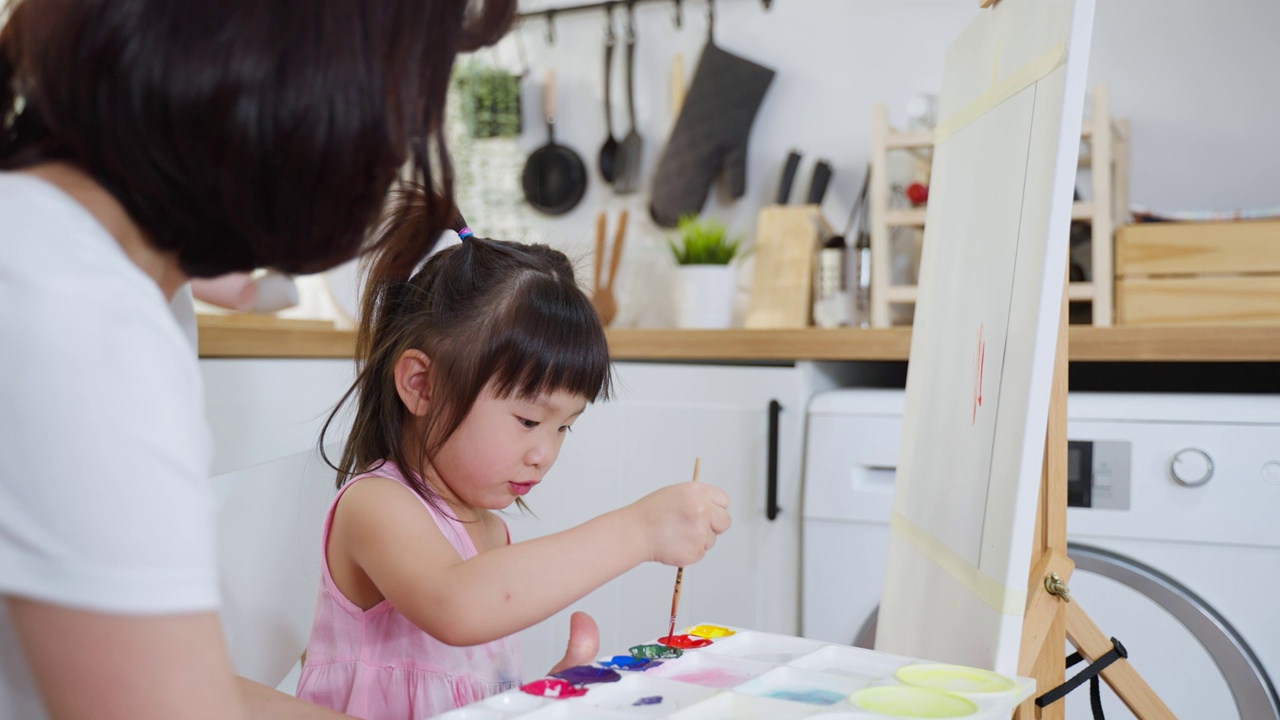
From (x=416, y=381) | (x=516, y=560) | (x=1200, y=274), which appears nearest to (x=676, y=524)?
(x=516, y=560)

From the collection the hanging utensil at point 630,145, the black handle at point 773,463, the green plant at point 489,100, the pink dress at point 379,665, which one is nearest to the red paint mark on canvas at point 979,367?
the pink dress at point 379,665

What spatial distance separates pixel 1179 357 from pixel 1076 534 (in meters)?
0.28

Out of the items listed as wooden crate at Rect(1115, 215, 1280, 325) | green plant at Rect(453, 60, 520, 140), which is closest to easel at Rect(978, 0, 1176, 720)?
wooden crate at Rect(1115, 215, 1280, 325)

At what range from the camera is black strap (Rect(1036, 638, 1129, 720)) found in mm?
824

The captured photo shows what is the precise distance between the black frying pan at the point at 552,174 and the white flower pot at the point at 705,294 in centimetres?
47

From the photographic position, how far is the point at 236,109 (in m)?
0.42

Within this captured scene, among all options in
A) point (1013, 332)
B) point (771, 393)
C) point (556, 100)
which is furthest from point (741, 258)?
point (1013, 332)

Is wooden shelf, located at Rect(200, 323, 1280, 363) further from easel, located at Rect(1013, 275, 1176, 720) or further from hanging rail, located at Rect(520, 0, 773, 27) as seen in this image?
hanging rail, located at Rect(520, 0, 773, 27)

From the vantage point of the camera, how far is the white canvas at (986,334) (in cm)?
75

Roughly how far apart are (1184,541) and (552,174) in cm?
150

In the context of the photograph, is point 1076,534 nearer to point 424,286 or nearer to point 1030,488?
point 1030,488

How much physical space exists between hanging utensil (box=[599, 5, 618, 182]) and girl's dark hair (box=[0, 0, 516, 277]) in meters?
1.82

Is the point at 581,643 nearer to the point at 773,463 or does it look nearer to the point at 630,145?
the point at 773,463

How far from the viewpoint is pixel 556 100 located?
93.1 inches
